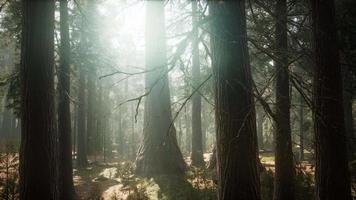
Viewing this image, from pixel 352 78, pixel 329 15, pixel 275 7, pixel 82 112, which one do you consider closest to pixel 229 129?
pixel 329 15

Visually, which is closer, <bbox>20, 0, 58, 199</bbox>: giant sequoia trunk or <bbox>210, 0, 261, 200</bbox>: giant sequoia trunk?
<bbox>210, 0, 261, 200</bbox>: giant sequoia trunk

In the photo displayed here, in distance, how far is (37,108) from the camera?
6168mm

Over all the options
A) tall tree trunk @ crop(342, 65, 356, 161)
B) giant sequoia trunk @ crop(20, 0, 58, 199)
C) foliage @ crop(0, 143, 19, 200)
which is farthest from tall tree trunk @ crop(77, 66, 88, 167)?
tall tree trunk @ crop(342, 65, 356, 161)

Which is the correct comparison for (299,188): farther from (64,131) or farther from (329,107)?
(64,131)

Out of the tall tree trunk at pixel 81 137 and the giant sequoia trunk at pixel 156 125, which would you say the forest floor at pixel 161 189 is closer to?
the giant sequoia trunk at pixel 156 125

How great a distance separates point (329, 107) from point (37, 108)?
5.61 meters

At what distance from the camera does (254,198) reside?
408 cm

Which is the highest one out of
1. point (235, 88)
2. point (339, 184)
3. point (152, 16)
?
point (152, 16)

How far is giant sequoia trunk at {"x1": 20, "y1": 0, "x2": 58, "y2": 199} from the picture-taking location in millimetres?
6102

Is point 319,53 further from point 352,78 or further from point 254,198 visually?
point 352,78

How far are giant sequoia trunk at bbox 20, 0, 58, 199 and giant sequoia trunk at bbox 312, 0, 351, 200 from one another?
5.19 meters

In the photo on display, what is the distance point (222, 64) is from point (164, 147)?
8.40 m

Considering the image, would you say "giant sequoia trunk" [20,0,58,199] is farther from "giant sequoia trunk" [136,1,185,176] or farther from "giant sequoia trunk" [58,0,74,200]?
"giant sequoia trunk" [136,1,185,176]

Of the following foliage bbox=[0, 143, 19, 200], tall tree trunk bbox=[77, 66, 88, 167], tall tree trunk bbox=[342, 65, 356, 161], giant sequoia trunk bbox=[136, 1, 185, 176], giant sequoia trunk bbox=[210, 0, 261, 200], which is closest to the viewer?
giant sequoia trunk bbox=[210, 0, 261, 200]
